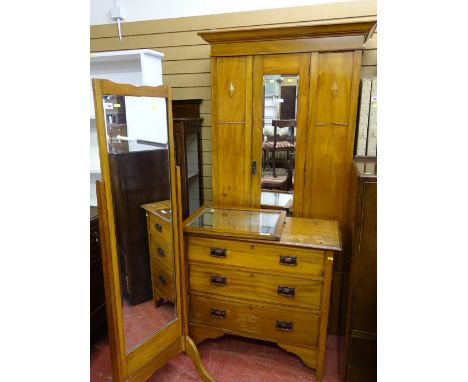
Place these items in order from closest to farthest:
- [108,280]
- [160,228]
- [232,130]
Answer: [108,280] < [160,228] < [232,130]

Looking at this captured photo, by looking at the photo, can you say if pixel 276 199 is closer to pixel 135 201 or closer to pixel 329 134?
pixel 329 134

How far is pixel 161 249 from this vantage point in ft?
5.55

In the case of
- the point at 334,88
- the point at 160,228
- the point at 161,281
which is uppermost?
the point at 334,88

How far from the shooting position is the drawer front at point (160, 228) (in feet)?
5.32

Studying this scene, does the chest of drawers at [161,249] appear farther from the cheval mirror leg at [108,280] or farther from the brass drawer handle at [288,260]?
the brass drawer handle at [288,260]

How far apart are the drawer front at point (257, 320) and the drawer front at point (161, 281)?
12.5 inches

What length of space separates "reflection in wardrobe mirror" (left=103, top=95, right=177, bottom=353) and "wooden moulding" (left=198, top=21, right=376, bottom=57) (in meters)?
0.73

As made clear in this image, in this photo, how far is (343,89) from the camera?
1914 mm

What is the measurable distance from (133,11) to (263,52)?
4.13 feet

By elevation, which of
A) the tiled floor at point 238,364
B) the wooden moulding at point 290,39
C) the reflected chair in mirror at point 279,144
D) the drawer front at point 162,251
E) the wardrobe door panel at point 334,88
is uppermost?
the wooden moulding at point 290,39

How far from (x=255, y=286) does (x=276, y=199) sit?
0.64 metres

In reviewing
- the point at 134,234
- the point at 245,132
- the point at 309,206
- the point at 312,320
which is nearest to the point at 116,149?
the point at 134,234

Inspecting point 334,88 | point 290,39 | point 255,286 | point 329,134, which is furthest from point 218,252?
point 290,39

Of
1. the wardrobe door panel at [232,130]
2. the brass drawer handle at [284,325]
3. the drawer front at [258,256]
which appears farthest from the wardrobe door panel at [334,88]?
the brass drawer handle at [284,325]
